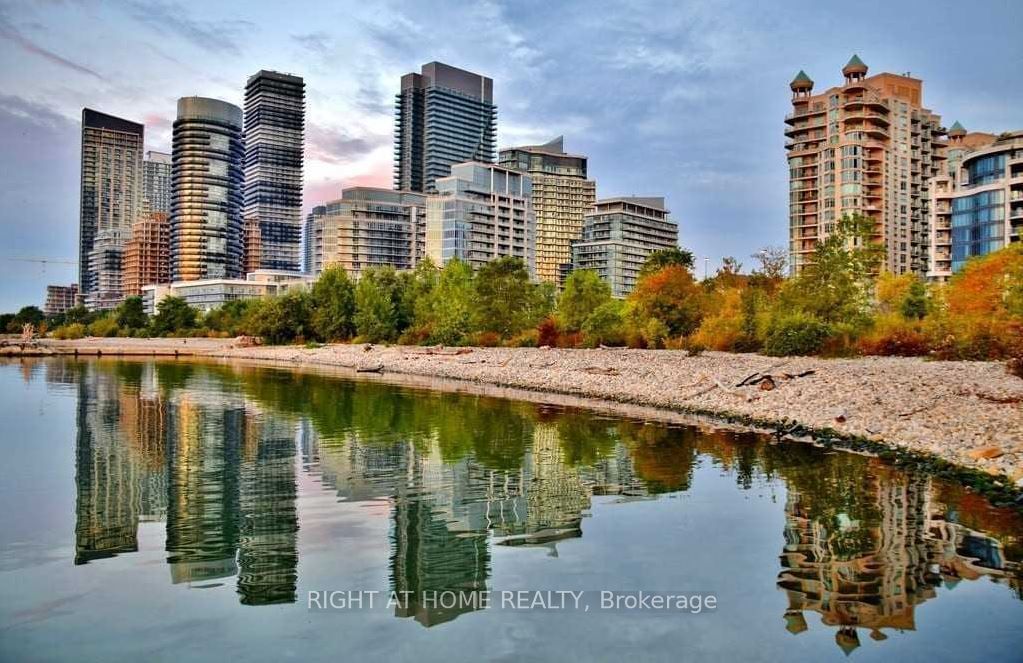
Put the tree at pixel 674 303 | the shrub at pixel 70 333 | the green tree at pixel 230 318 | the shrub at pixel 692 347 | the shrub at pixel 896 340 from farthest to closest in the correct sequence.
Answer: the shrub at pixel 70 333 < the green tree at pixel 230 318 < the tree at pixel 674 303 < the shrub at pixel 692 347 < the shrub at pixel 896 340

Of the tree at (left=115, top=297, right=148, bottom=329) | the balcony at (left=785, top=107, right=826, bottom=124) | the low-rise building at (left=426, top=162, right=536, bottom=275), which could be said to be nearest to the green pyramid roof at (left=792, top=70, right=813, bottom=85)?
the balcony at (left=785, top=107, right=826, bottom=124)

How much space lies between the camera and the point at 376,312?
89.4 metres

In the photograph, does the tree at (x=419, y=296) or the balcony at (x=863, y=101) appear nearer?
the tree at (x=419, y=296)

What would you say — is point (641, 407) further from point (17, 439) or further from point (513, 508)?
point (17, 439)

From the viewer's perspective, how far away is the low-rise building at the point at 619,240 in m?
184

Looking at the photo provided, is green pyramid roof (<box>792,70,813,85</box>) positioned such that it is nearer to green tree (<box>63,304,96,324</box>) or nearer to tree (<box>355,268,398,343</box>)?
tree (<box>355,268,398,343</box>)

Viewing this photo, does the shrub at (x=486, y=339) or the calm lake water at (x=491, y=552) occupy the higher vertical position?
the shrub at (x=486, y=339)

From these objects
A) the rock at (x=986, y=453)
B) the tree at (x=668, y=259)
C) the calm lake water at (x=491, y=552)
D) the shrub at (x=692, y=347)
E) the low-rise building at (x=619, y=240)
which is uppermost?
the low-rise building at (x=619, y=240)

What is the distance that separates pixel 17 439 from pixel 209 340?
330 ft

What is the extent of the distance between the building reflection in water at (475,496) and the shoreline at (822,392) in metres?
2.07

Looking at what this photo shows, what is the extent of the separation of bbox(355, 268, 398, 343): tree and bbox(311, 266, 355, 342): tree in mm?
1818

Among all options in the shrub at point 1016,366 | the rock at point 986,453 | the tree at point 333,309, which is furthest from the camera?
the tree at point 333,309

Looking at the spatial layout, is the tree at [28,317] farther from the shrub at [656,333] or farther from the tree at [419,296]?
the shrub at [656,333]

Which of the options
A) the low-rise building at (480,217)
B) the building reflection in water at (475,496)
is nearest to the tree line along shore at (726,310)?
the building reflection in water at (475,496)
